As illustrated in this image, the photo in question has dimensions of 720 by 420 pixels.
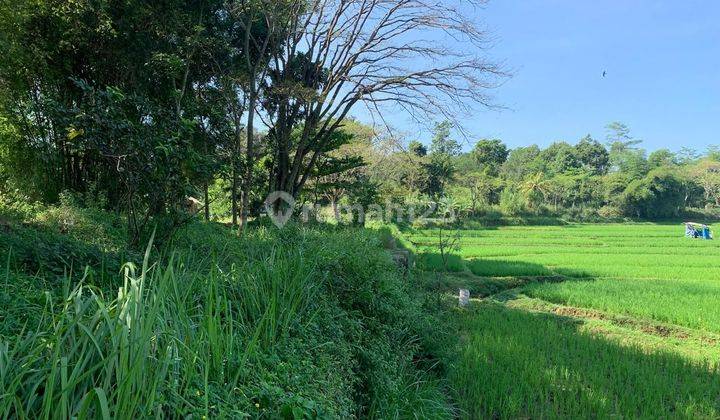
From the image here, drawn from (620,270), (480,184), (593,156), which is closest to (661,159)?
(593,156)

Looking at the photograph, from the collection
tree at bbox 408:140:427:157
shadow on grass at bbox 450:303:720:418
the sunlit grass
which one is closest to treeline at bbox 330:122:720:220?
tree at bbox 408:140:427:157

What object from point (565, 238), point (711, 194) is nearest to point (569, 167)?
point (711, 194)

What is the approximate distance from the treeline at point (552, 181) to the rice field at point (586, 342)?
8915mm

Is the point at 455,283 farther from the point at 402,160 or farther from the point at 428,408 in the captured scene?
the point at 402,160

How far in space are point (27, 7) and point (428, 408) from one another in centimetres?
857

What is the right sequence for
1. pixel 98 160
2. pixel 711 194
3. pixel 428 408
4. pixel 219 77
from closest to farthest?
1. pixel 428 408
2. pixel 98 160
3. pixel 219 77
4. pixel 711 194

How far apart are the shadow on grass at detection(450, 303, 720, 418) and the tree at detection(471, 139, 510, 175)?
156 feet

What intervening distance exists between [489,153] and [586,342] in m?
49.6

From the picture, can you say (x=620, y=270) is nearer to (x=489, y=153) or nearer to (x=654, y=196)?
(x=654, y=196)

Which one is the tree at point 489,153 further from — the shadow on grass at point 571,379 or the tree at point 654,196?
the shadow on grass at point 571,379

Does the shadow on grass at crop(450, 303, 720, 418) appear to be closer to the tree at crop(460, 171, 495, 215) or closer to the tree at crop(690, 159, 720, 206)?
the tree at crop(460, 171, 495, 215)

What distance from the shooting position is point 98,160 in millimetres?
9641

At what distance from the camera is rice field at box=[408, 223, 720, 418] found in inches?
166

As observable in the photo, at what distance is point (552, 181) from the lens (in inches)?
1714
